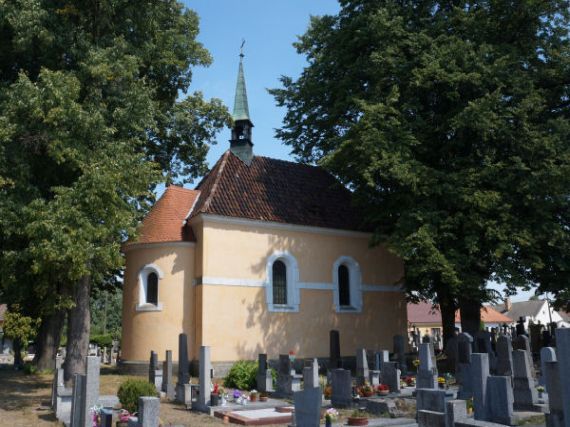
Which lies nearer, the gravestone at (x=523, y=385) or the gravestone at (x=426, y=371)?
the gravestone at (x=523, y=385)

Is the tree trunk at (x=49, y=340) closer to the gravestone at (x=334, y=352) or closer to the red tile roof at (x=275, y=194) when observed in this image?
the red tile roof at (x=275, y=194)

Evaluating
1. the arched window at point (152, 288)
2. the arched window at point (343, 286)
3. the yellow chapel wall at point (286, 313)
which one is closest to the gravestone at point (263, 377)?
the yellow chapel wall at point (286, 313)

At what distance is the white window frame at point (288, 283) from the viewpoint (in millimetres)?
21172

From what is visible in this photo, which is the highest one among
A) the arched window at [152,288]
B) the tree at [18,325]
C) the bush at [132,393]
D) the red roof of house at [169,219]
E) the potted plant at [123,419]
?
the red roof of house at [169,219]

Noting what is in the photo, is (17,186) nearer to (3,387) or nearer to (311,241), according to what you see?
(3,387)

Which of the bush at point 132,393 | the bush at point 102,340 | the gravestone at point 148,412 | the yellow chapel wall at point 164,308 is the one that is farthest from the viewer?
the bush at point 102,340

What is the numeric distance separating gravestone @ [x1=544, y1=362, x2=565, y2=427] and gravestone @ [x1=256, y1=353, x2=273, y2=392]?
9.39m

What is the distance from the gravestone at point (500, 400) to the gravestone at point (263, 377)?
7.24 meters

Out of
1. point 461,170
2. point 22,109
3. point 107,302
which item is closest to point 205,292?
point 22,109

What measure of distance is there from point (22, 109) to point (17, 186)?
200 cm

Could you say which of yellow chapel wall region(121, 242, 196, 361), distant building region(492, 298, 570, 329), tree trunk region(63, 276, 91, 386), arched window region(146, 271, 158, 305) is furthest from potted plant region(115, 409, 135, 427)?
distant building region(492, 298, 570, 329)

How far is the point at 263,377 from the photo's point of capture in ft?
53.4

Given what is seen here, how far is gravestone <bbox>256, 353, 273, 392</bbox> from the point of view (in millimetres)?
16172

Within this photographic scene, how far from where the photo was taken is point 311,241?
74.1ft
